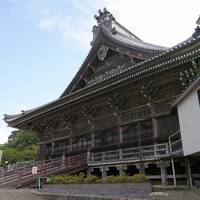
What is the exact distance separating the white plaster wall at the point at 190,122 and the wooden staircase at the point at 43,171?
865 cm

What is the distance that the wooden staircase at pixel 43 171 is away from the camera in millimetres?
16031

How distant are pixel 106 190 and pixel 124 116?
26.4 feet

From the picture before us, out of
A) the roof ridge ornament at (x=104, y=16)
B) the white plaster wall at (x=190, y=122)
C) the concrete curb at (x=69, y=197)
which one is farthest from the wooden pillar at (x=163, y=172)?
the roof ridge ornament at (x=104, y=16)

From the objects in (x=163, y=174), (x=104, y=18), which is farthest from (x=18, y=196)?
(x=104, y=18)

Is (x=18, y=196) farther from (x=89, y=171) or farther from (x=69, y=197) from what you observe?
(x=89, y=171)

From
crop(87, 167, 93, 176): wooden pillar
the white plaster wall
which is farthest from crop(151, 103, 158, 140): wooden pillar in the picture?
crop(87, 167, 93, 176): wooden pillar

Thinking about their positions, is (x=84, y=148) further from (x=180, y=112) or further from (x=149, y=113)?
(x=180, y=112)

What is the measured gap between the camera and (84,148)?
21141mm

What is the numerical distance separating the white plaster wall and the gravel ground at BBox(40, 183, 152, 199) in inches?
111

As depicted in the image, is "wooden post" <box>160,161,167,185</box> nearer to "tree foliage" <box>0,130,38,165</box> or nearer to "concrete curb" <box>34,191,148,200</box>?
"concrete curb" <box>34,191,148,200</box>

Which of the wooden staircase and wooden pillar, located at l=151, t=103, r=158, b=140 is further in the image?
wooden pillar, located at l=151, t=103, r=158, b=140

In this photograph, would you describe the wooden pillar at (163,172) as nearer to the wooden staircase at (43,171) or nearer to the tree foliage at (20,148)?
the wooden staircase at (43,171)

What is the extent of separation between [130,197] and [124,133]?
8.93 m

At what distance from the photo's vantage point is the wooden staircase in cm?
1603
